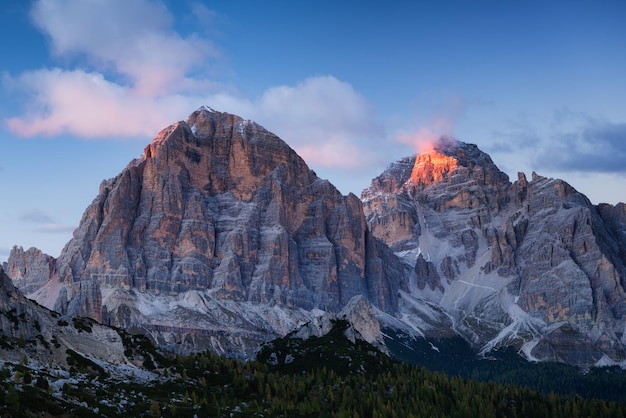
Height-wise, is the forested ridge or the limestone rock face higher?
the limestone rock face

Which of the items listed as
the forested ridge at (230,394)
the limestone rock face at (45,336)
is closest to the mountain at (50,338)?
the limestone rock face at (45,336)

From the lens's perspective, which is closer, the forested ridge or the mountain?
the forested ridge

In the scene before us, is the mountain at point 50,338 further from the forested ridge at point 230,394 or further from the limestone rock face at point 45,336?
the forested ridge at point 230,394

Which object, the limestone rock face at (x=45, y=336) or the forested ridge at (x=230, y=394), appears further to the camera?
the limestone rock face at (x=45, y=336)

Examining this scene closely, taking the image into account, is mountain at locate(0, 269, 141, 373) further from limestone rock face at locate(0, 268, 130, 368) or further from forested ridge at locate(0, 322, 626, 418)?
forested ridge at locate(0, 322, 626, 418)

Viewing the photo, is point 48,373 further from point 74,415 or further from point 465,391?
point 465,391

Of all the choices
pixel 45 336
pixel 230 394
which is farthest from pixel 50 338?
pixel 230 394

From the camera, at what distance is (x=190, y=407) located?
113312 mm

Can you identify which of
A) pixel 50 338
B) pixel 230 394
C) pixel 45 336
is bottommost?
pixel 230 394

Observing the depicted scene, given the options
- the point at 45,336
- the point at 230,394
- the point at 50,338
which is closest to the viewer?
the point at 45,336

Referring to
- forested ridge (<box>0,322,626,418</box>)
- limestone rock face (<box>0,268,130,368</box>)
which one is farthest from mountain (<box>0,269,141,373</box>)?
forested ridge (<box>0,322,626,418</box>)

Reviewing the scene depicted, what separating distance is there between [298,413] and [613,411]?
10019cm

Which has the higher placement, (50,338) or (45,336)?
(45,336)

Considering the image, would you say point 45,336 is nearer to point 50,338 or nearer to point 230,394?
point 50,338
